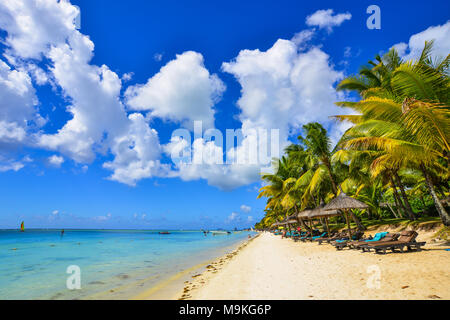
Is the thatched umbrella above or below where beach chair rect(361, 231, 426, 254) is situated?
above

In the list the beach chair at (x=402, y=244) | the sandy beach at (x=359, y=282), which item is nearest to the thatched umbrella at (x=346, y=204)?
the beach chair at (x=402, y=244)

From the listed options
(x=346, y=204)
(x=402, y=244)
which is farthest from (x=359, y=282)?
(x=346, y=204)

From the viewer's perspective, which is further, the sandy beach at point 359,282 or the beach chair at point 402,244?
the beach chair at point 402,244

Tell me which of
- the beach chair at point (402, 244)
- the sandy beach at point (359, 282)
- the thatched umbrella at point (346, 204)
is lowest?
the sandy beach at point (359, 282)

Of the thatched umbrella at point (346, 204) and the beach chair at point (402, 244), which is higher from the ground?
the thatched umbrella at point (346, 204)

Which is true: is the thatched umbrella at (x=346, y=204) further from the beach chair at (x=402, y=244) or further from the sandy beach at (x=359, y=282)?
the sandy beach at (x=359, y=282)

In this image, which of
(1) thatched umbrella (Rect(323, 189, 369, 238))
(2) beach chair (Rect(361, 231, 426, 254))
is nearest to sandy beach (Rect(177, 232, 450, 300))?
(2) beach chair (Rect(361, 231, 426, 254))

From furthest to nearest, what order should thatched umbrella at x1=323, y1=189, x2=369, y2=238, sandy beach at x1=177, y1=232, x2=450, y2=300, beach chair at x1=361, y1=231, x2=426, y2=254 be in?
thatched umbrella at x1=323, y1=189, x2=369, y2=238
beach chair at x1=361, y1=231, x2=426, y2=254
sandy beach at x1=177, y1=232, x2=450, y2=300

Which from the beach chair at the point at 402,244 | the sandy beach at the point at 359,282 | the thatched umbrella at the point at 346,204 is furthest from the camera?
the thatched umbrella at the point at 346,204

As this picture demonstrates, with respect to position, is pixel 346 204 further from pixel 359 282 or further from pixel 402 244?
pixel 359 282

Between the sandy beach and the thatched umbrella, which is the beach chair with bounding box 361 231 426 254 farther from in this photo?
the thatched umbrella
